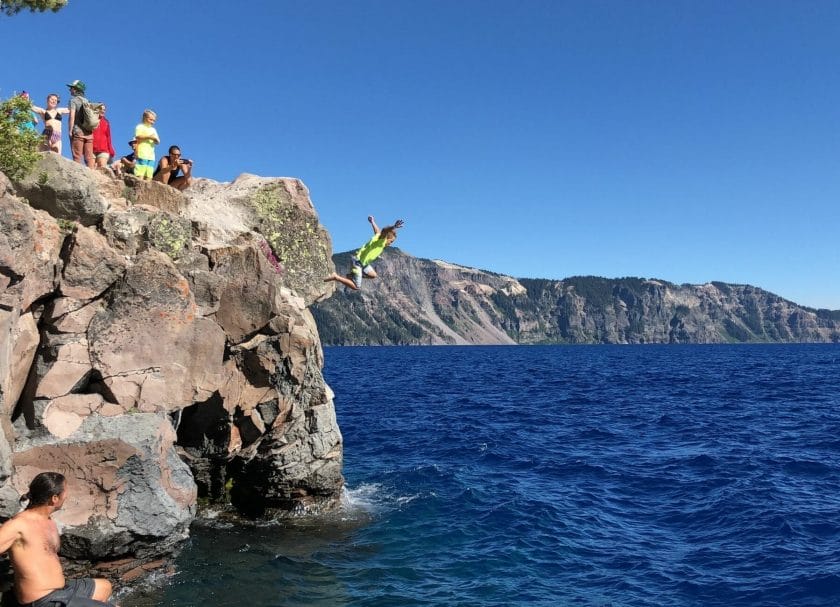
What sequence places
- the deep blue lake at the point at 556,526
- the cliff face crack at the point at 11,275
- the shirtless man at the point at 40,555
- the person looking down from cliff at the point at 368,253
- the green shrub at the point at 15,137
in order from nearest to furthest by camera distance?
the shirtless man at the point at 40,555 → the cliff face crack at the point at 11,275 → the green shrub at the point at 15,137 → the deep blue lake at the point at 556,526 → the person looking down from cliff at the point at 368,253

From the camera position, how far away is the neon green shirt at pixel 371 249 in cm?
1861

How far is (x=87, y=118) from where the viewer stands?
16.1 metres

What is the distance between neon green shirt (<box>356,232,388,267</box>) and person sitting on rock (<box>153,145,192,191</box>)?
17.9 feet

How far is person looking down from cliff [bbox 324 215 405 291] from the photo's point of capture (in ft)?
60.3

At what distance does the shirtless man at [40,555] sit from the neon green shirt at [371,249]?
37.4 feet

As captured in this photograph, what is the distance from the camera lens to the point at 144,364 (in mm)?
13523

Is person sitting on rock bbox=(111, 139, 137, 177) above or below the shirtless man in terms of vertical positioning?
above

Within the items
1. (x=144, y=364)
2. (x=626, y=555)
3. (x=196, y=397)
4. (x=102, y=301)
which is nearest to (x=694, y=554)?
(x=626, y=555)

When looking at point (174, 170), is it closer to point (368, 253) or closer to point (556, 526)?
point (368, 253)

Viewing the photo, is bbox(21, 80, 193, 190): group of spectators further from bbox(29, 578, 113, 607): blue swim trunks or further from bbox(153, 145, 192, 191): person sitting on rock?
bbox(29, 578, 113, 607): blue swim trunks

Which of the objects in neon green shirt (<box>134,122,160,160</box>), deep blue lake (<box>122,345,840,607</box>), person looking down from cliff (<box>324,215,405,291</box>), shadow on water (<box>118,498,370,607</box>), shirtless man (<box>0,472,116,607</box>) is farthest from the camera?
person looking down from cliff (<box>324,215,405,291</box>)

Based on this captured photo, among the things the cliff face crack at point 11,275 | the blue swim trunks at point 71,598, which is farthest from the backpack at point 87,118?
the blue swim trunks at point 71,598

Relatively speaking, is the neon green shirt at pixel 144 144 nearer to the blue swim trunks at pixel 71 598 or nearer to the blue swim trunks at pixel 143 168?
the blue swim trunks at pixel 143 168

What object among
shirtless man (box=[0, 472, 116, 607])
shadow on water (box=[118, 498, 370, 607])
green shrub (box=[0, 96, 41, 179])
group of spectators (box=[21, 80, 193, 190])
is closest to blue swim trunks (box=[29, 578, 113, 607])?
shirtless man (box=[0, 472, 116, 607])
